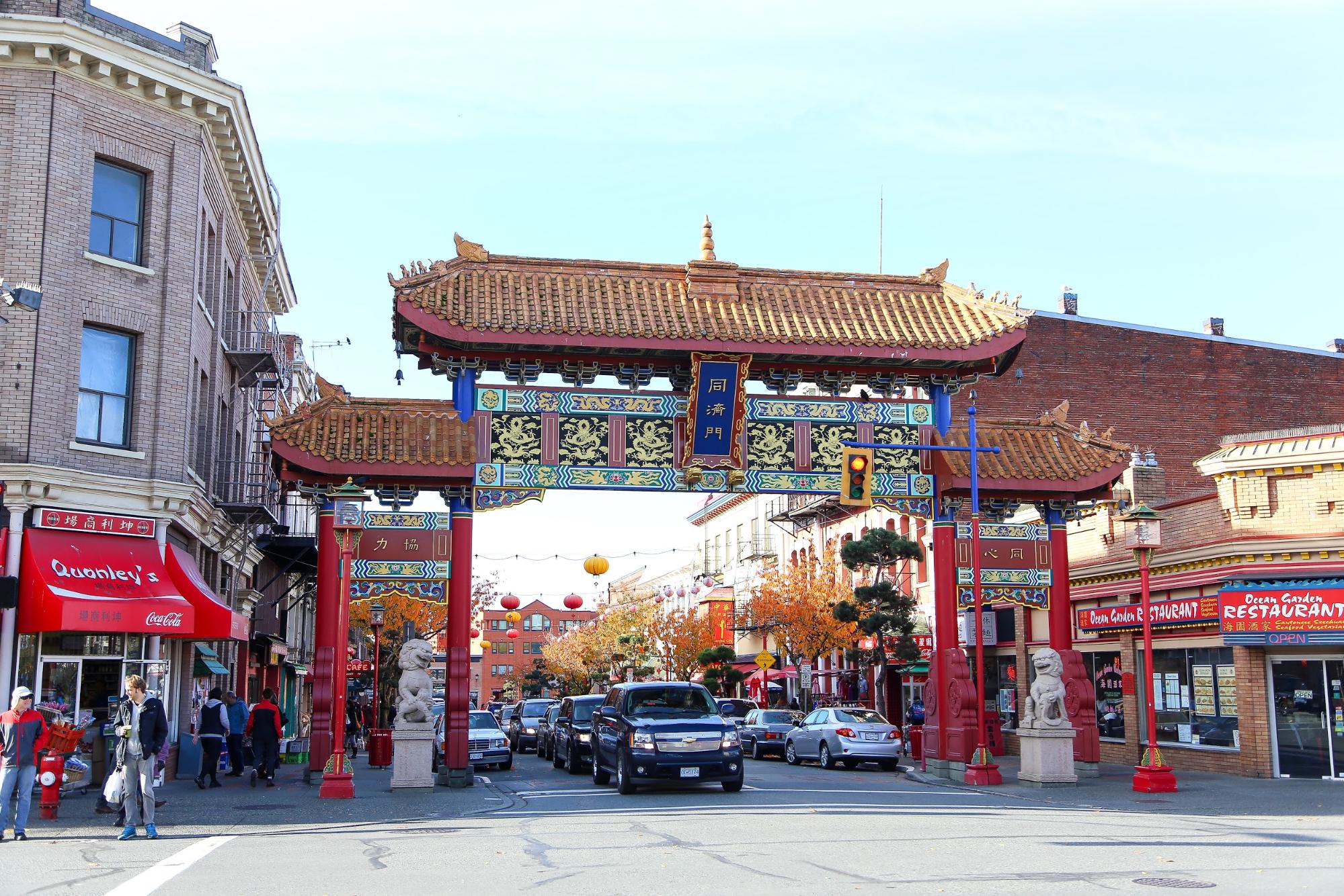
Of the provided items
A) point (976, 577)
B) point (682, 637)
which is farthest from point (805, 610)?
point (976, 577)

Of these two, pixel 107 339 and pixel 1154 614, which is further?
pixel 1154 614

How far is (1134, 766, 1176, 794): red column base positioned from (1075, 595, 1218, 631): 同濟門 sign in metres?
4.41

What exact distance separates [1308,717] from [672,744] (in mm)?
12642

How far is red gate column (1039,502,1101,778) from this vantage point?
2389 cm

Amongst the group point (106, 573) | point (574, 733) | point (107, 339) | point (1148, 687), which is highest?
point (107, 339)

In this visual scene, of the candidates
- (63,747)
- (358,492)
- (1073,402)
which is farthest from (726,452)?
(1073,402)

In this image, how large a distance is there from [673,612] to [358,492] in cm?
3659

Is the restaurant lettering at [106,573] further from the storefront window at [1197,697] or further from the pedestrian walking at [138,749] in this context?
the storefront window at [1197,697]

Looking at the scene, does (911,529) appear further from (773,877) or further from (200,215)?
(773,877)

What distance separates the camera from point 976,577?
77.9ft

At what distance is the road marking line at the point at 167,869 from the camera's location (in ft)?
36.4

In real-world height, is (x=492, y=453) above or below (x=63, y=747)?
above

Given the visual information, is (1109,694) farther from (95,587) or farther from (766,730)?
(95,587)

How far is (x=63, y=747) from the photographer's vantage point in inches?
735
